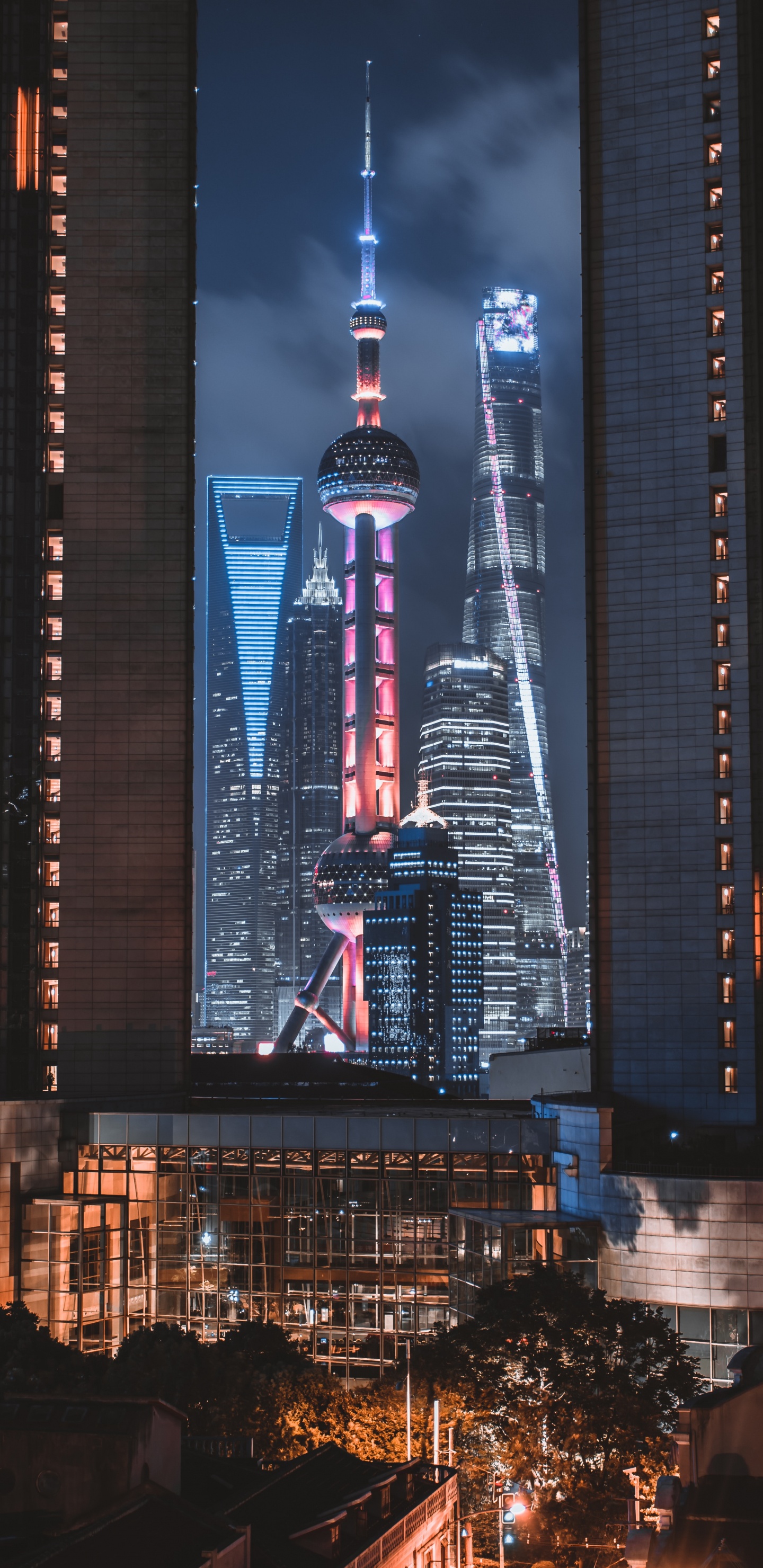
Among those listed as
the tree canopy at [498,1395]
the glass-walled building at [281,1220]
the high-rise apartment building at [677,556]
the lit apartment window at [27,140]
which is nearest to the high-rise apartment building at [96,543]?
the lit apartment window at [27,140]

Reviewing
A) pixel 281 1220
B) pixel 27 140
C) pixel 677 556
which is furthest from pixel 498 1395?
pixel 27 140

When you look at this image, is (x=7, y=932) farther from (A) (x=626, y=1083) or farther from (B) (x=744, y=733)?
(B) (x=744, y=733)

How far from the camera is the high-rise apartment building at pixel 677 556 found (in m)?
105

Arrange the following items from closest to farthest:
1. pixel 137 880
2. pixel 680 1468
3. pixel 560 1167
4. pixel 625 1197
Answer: pixel 680 1468 → pixel 625 1197 → pixel 560 1167 → pixel 137 880

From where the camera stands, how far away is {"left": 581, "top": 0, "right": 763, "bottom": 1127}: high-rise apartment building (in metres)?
105

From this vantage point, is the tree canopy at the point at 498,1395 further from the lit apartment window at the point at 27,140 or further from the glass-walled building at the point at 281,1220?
the lit apartment window at the point at 27,140

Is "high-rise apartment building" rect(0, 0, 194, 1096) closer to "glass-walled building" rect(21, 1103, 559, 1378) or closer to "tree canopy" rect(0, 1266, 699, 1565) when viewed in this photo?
"glass-walled building" rect(21, 1103, 559, 1378)

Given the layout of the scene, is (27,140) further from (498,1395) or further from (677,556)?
(498,1395)

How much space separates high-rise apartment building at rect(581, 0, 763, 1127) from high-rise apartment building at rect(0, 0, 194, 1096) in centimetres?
2850

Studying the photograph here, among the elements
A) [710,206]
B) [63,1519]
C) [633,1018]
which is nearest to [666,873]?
[633,1018]

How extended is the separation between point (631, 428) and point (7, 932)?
53.7 m

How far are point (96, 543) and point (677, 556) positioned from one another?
3920 centimetres

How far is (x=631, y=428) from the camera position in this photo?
110 metres

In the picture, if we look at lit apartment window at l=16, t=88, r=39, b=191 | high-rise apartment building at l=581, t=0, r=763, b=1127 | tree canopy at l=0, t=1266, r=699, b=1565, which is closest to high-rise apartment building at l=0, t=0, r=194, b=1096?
lit apartment window at l=16, t=88, r=39, b=191
